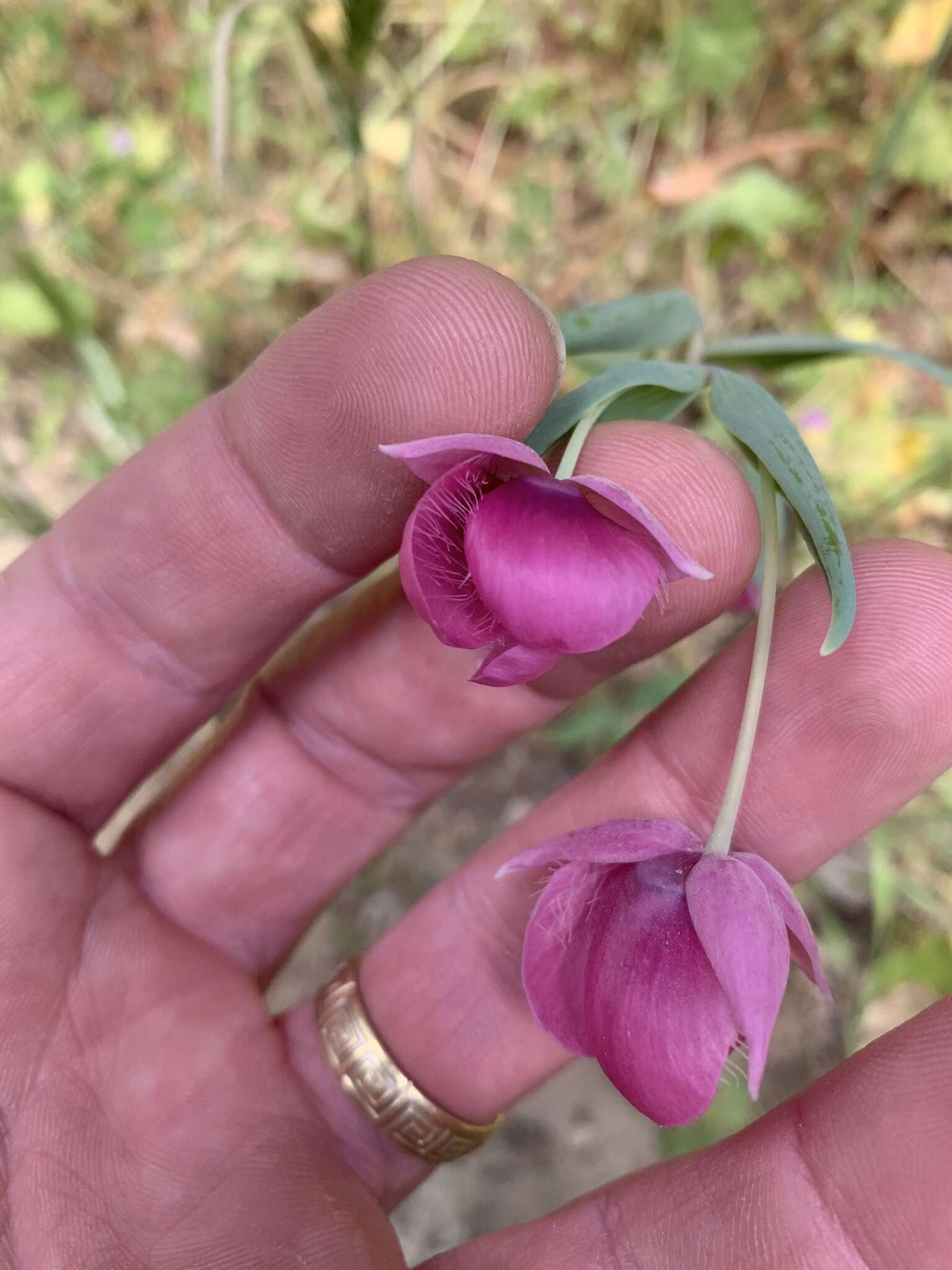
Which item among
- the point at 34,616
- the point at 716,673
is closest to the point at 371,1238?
the point at 716,673

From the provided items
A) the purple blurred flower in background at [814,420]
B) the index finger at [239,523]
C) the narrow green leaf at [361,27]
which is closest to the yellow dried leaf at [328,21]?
the narrow green leaf at [361,27]

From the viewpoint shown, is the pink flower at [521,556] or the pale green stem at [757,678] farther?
the pale green stem at [757,678]

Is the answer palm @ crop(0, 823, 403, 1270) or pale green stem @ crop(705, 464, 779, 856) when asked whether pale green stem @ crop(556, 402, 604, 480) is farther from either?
palm @ crop(0, 823, 403, 1270)

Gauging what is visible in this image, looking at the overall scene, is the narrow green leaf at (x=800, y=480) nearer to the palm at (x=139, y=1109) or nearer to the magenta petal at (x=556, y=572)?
the magenta petal at (x=556, y=572)

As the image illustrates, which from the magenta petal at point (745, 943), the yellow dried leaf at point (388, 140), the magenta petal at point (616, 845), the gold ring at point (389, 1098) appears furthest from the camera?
the yellow dried leaf at point (388, 140)

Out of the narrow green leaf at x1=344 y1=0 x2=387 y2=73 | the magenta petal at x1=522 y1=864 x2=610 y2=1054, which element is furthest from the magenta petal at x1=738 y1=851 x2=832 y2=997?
the narrow green leaf at x1=344 y1=0 x2=387 y2=73

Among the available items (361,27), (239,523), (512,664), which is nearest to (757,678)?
(512,664)

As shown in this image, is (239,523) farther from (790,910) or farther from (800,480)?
(790,910)
